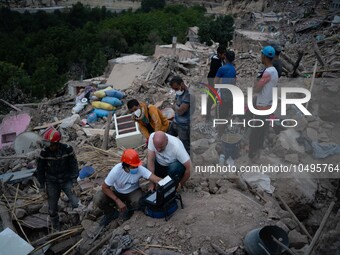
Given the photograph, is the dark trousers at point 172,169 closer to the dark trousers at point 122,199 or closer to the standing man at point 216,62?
the dark trousers at point 122,199

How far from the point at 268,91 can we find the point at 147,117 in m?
1.94

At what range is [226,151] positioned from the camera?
611 cm

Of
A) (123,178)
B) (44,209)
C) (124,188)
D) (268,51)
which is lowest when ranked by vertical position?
(44,209)

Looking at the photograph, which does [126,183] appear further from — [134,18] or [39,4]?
[39,4]

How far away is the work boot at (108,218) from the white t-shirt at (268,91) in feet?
9.18

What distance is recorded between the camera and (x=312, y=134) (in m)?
6.78

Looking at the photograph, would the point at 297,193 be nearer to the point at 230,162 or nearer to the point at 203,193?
the point at 230,162

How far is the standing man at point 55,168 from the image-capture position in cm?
483

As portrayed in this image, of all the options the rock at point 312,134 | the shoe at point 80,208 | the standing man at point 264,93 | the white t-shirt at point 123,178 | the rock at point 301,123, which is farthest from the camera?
the rock at point 301,123

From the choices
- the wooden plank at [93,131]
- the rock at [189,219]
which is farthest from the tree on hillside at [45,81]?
the rock at [189,219]

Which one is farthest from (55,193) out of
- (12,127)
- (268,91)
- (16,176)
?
(12,127)

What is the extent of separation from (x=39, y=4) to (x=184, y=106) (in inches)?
2358

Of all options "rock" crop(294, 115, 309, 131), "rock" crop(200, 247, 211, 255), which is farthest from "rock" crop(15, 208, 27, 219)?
"rock" crop(294, 115, 309, 131)

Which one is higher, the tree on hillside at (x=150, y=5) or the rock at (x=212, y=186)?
the rock at (x=212, y=186)
